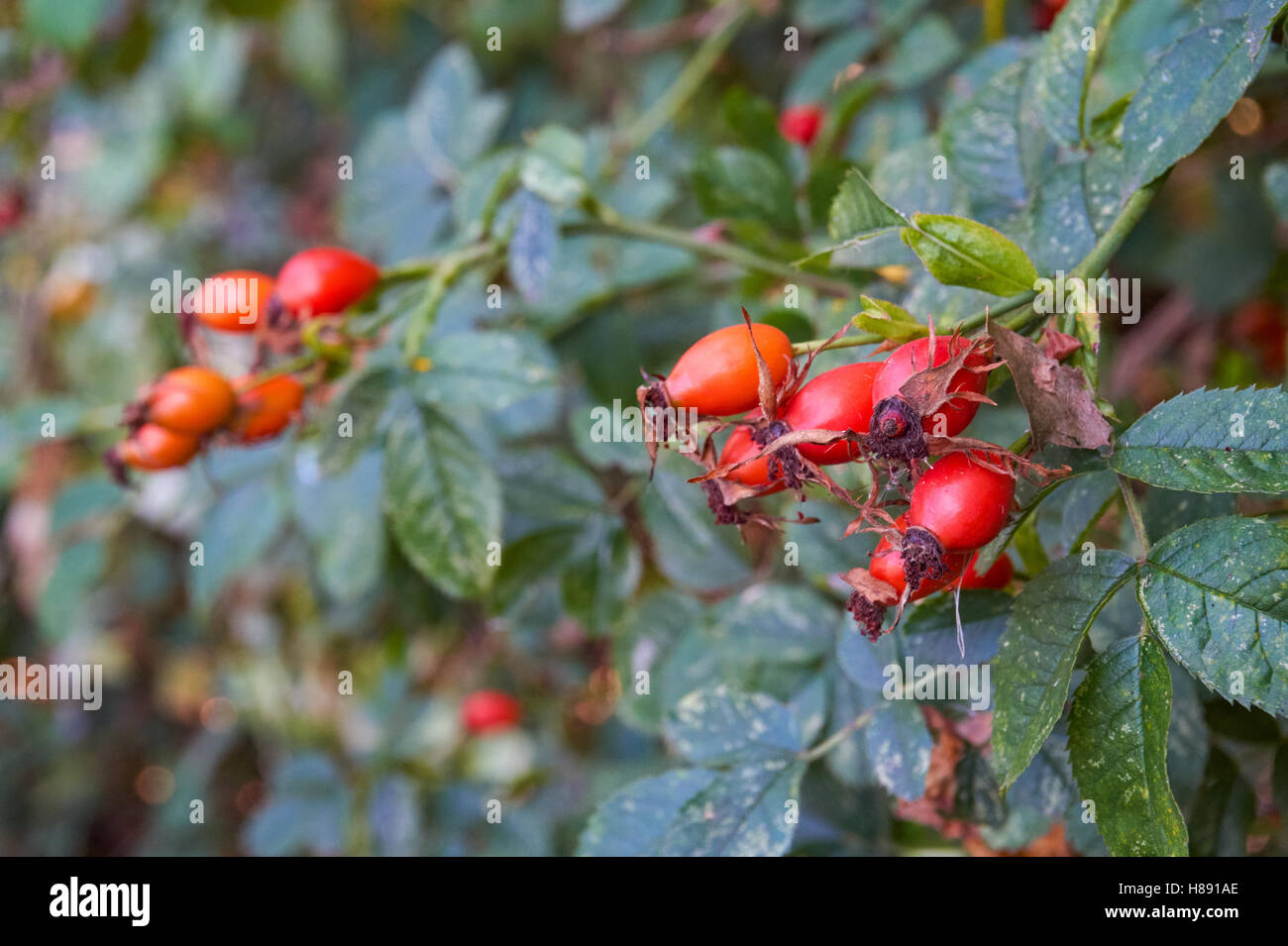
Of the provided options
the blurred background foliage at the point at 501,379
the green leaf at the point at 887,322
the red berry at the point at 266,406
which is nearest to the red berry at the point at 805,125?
the blurred background foliage at the point at 501,379

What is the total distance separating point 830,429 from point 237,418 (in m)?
0.65

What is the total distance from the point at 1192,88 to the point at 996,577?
1.27ft

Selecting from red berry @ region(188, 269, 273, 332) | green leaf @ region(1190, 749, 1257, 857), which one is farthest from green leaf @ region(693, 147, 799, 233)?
green leaf @ region(1190, 749, 1257, 857)

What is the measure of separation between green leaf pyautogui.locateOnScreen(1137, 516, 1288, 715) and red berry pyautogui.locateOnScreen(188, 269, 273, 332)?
34.5 inches

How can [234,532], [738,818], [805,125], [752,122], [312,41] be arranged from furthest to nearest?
[312,41]
[805,125]
[234,532]
[752,122]
[738,818]

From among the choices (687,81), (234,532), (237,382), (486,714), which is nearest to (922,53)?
(687,81)

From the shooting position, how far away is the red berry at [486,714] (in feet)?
6.54

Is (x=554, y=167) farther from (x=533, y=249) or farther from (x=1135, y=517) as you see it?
(x=1135, y=517)

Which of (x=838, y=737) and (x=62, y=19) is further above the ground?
(x=62, y=19)

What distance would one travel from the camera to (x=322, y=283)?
1009 millimetres

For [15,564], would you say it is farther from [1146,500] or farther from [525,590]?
[1146,500]

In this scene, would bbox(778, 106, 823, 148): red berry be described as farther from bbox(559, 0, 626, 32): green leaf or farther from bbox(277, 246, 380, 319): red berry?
bbox(277, 246, 380, 319): red berry

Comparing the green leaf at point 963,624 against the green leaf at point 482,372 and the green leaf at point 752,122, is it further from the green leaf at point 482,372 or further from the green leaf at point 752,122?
the green leaf at point 752,122
